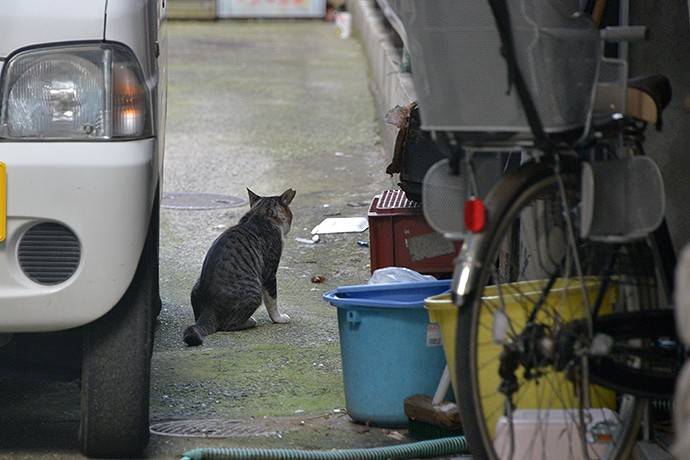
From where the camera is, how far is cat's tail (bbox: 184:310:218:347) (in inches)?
197

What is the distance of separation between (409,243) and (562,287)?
6.29 ft

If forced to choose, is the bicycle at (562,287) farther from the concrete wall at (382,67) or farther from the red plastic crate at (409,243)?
the concrete wall at (382,67)

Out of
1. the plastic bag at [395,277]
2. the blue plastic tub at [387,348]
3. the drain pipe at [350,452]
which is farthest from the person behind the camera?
the plastic bag at [395,277]

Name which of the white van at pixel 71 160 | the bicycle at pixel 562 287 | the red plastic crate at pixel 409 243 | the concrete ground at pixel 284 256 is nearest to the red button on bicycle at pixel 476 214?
the bicycle at pixel 562 287

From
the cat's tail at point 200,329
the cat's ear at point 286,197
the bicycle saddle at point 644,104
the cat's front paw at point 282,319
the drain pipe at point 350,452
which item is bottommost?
the cat's front paw at point 282,319

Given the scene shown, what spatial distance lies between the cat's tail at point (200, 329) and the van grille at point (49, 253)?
189 cm

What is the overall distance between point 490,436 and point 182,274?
12.1ft

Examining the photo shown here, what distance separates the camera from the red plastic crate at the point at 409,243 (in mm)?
4867

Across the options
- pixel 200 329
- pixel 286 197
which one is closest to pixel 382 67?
pixel 286 197

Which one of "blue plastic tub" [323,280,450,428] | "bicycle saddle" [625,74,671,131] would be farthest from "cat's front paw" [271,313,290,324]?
"bicycle saddle" [625,74,671,131]

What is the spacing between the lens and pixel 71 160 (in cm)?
309

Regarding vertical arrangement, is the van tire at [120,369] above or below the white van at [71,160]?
below

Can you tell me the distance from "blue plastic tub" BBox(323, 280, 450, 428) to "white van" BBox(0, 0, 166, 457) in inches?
34.5

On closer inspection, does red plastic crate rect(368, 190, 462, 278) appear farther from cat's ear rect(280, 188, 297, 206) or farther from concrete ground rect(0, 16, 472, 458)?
cat's ear rect(280, 188, 297, 206)
